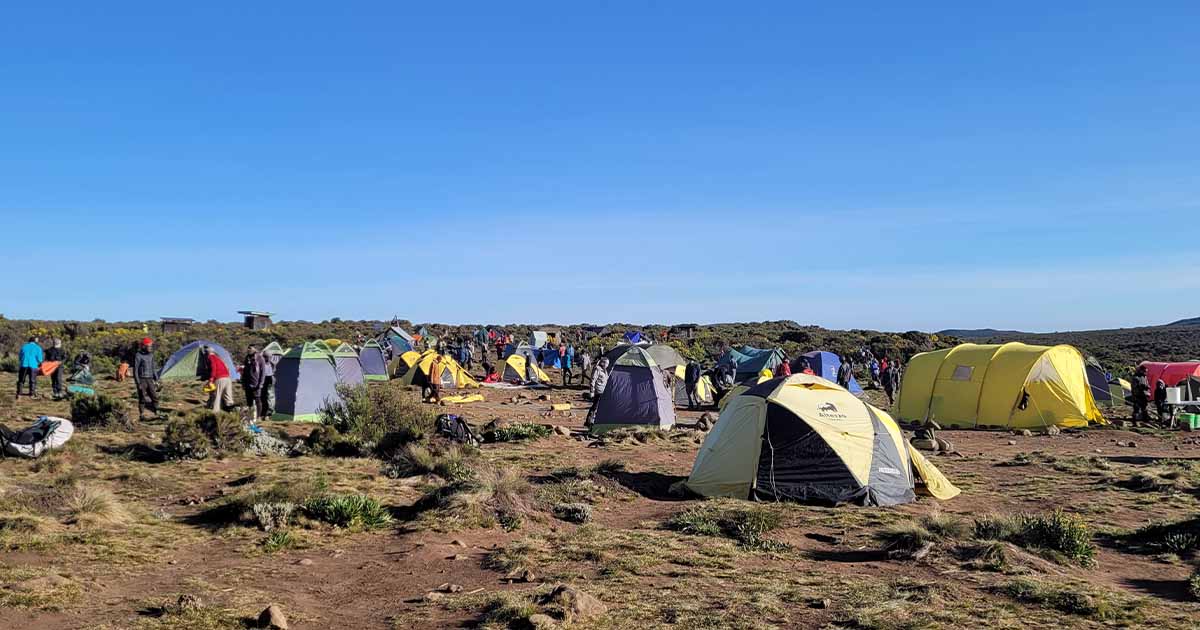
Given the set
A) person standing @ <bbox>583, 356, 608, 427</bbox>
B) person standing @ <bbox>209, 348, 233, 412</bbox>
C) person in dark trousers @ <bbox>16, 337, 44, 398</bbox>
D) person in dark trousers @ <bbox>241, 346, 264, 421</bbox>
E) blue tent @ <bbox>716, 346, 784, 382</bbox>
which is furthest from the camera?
blue tent @ <bbox>716, 346, 784, 382</bbox>

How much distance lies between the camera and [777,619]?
6977mm

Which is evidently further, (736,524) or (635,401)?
(635,401)

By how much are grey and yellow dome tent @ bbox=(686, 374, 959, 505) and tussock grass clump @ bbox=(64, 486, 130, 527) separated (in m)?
7.40

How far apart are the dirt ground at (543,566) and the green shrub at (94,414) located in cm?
319

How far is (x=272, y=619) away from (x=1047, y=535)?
7.94 metres

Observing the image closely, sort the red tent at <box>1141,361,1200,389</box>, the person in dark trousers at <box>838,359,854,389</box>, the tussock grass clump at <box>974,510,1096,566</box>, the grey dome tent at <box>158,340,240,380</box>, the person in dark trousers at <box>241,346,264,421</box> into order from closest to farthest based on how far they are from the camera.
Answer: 1. the tussock grass clump at <box>974,510,1096,566</box>
2. the person in dark trousers at <box>241,346,264,421</box>
3. the red tent at <box>1141,361,1200,389</box>
4. the person in dark trousers at <box>838,359,854,389</box>
5. the grey dome tent at <box>158,340,240,380</box>

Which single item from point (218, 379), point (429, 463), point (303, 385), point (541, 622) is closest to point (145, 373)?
point (218, 379)

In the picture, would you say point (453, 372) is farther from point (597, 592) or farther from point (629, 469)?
point (597, 592)

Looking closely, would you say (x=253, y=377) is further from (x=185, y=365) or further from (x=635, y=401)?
(x=185, y=365)

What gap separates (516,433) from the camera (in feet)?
60.2

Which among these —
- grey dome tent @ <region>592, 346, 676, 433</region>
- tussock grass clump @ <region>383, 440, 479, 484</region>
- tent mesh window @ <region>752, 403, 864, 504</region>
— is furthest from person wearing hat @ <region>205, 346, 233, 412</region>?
tent mesh window @ <region>752, 403, 864, 504</region>

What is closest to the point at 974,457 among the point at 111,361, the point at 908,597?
the point at 908,597

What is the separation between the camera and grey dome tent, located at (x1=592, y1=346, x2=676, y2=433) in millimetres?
20281

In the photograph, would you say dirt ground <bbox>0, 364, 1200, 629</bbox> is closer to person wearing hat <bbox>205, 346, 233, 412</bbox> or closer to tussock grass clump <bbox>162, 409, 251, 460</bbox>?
tussock grass clump <bbox>162, 409, 251, 460</bbox>
